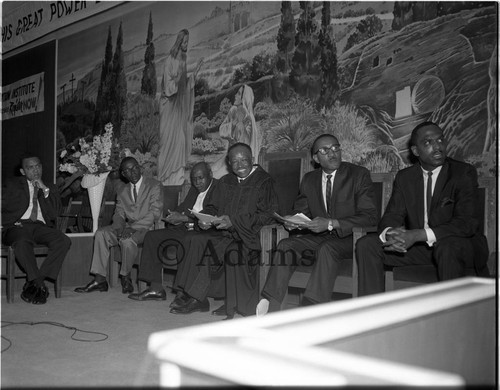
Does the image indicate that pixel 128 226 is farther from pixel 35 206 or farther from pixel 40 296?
pixel 40 296

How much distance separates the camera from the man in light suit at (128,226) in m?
5.54

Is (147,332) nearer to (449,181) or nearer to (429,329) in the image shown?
(449,181)

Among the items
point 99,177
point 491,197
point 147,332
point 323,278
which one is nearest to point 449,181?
point 491,197

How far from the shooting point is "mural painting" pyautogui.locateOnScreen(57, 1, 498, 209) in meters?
4.18

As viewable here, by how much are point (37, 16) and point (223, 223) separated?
23.9 ft

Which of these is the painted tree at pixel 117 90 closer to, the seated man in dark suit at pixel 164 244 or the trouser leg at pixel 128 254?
the trouser leg at pixel 128 254

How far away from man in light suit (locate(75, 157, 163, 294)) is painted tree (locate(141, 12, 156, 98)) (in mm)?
1682

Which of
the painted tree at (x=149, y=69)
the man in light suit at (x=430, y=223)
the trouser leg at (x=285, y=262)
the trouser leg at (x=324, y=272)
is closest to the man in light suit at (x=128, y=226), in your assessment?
the painted tree at (x=149, y=69)

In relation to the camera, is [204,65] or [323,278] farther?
[204,65]

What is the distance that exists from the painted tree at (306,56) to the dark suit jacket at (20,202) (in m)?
2.87

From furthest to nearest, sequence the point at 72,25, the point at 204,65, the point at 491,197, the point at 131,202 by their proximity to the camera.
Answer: the point at 72,25 → the point at 204,65 → the point at 131,202 → the point at 491,197

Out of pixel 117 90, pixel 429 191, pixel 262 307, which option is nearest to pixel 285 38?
pixel 429 191

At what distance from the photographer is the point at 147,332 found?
12.4ft

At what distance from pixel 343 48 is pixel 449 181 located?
181 cm
